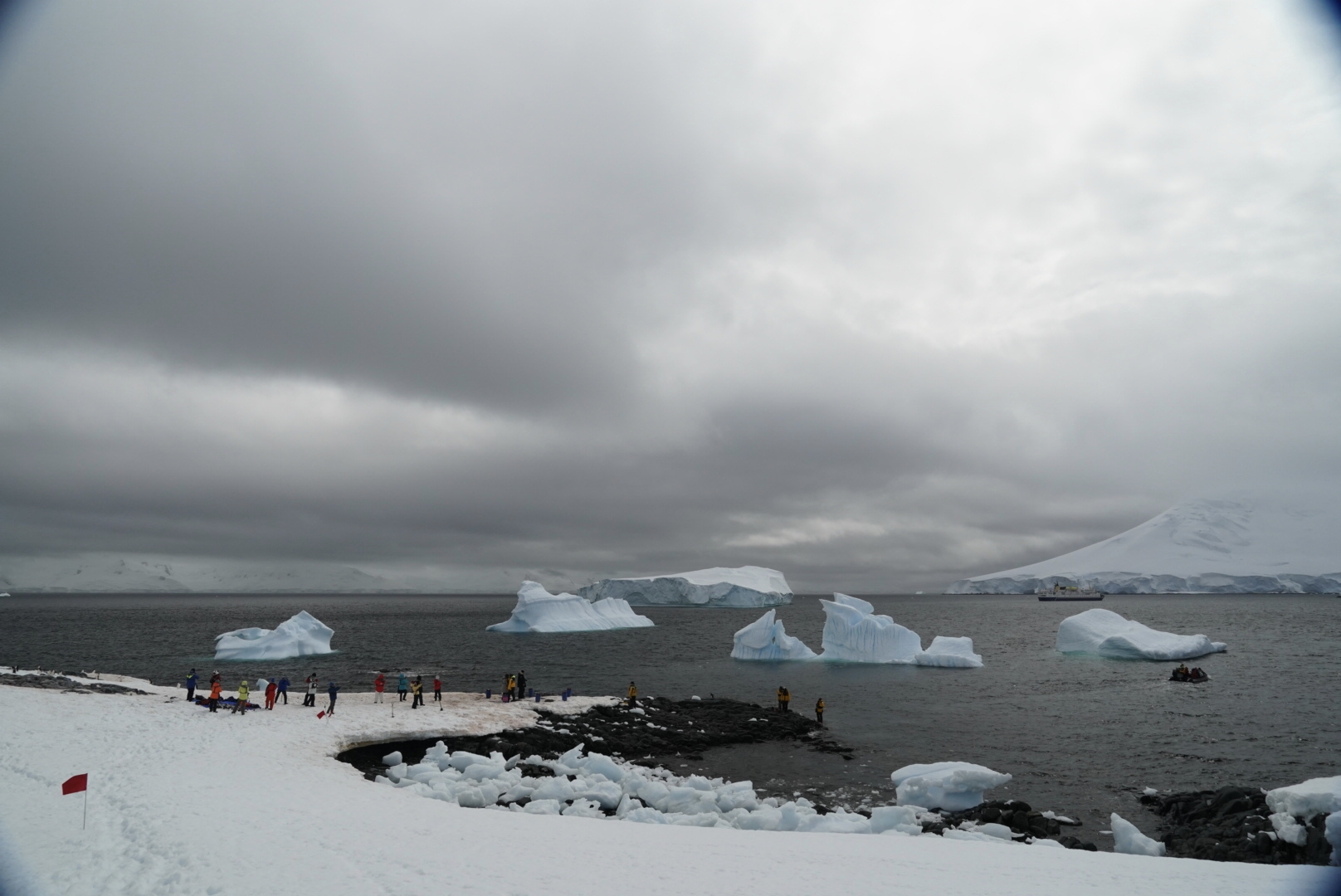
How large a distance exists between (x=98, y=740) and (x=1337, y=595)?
25039 cm

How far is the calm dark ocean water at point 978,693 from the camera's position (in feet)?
68.7

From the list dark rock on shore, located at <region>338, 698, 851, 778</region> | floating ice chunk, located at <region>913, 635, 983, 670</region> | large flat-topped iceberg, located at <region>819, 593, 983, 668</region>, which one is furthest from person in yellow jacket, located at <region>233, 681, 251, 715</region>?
floating ice chunk, located at <region>913, 635, 983, 670</region>

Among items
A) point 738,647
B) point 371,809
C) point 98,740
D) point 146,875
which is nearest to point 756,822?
point 371,809

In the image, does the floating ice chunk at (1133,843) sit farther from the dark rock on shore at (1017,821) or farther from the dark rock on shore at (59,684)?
the dark rock on shore at (59,684)

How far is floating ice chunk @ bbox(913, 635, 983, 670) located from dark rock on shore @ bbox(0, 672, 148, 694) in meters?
42.0

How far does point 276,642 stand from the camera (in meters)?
51.1

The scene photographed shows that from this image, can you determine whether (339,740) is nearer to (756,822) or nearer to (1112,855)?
(756,822)

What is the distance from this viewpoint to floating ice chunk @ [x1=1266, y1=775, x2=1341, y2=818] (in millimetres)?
13266

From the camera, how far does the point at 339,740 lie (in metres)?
18.5

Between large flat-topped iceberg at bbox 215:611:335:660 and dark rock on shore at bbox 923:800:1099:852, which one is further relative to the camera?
large flat-topped iceberg at bbox 215:611:335:660

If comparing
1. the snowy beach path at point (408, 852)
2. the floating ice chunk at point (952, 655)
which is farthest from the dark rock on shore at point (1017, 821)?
the floating ice chunk at point (952, 655)

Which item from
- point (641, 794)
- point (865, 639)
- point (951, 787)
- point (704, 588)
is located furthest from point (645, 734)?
point (704, 588)

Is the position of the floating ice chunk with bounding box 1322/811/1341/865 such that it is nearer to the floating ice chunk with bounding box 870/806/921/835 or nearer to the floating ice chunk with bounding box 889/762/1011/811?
the floating ice chunk with bounding box 889/762/1011/811

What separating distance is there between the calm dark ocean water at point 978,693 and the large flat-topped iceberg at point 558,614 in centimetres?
253
